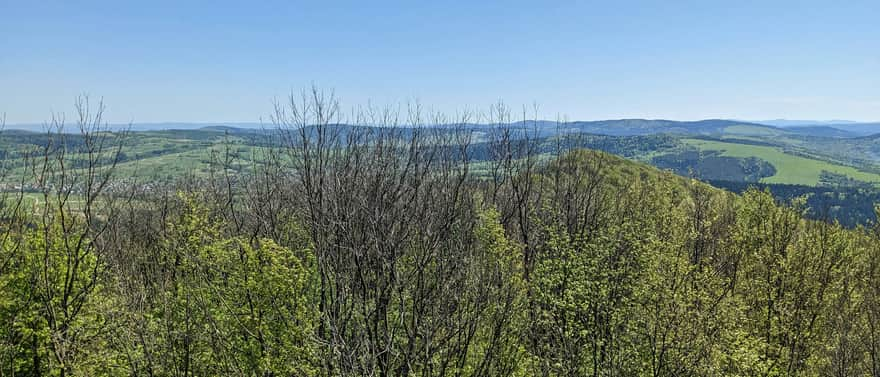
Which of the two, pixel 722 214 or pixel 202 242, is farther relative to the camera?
pixel 722 214

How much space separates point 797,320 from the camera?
90.4ft

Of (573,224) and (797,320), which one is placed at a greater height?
(573,224)

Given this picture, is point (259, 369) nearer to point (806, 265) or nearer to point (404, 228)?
point (404, 228)

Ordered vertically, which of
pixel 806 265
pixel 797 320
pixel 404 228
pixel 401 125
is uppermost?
pixel 401 125

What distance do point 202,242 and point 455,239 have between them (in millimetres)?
15998

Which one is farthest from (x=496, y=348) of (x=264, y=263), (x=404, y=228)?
(x=264, y=263)

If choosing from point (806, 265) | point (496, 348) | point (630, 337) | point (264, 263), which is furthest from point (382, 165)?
point (806, 265)

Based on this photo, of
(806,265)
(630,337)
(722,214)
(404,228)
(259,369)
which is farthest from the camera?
(722,214)

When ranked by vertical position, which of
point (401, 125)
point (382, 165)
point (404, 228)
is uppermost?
point (401, 125)

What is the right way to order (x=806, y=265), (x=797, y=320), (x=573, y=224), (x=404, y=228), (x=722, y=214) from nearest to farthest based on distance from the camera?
1. (x=404, y=228)
2. (x=797, y=320)
3. (x=806, y=265)
4. (x=573, y=224)
5. (x=722, y=214)

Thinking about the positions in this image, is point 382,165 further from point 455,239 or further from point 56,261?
point 56,261

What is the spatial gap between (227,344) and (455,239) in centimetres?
1608

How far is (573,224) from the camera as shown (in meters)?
41.2

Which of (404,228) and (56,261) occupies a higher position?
(404,228)
